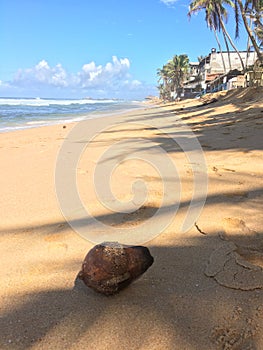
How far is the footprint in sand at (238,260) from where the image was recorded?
183 centimetres

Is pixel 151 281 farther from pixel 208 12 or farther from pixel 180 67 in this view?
pixel 180 67

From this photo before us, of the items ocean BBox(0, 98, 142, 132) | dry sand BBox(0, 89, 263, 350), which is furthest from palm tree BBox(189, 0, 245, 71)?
dry sand BBox(0, 89, 263, 350)

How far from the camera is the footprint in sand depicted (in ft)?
6.00

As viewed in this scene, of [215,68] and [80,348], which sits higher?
[215,68]

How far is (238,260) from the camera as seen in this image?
2.03 meters

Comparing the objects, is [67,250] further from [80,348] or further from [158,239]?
[80,348]

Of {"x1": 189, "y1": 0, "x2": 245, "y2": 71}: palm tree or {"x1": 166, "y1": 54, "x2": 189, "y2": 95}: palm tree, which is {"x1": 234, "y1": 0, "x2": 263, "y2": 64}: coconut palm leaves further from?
{"x1": 166, "y1": 54, "x2": 189, "y2": 95}: palm tree

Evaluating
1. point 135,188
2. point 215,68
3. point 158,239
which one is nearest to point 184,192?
point 135,188

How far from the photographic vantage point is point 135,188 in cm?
379

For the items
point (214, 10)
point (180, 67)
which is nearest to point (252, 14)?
point (214, 10)

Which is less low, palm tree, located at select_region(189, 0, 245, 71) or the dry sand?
palm tree, located at select_region(189, 0, 245, 71)

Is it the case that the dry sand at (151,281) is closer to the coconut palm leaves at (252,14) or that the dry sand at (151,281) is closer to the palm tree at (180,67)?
the coconut palm leaves at (252,14)

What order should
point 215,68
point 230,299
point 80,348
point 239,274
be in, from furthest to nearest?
point 215,68 → point 239,274 → point 230,299 → point 80,348

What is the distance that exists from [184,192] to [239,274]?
169 cm
